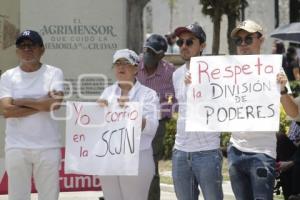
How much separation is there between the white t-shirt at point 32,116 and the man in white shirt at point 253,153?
5.02 ft

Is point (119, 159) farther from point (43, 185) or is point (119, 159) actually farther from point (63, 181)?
point (63, 181)

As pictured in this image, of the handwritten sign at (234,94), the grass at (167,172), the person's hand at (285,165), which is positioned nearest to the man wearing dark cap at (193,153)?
the handwritten sign at (234,94)

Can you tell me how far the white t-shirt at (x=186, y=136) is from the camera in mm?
5855

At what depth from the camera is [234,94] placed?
Answer: 5863mm

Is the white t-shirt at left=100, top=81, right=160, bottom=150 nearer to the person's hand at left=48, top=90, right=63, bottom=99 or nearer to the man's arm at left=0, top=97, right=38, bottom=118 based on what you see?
the person's hand at left=48, top=90, right=63, bottom=99

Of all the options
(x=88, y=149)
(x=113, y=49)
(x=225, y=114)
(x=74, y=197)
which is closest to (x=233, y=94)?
(x=225, y=114)

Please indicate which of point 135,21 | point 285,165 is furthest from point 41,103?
point 135,21

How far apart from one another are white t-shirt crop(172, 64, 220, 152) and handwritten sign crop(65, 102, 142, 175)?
317 mm

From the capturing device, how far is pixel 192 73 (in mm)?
5902

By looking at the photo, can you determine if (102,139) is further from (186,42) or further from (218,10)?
(218,10)

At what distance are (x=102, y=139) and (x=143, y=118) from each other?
0.39 m

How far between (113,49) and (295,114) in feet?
10.9

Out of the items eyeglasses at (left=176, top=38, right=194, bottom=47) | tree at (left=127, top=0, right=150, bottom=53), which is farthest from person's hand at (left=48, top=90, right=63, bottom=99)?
tree at (left=127, top=0, right=150, bottom=53)

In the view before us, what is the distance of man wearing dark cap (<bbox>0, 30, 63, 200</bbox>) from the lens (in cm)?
630
